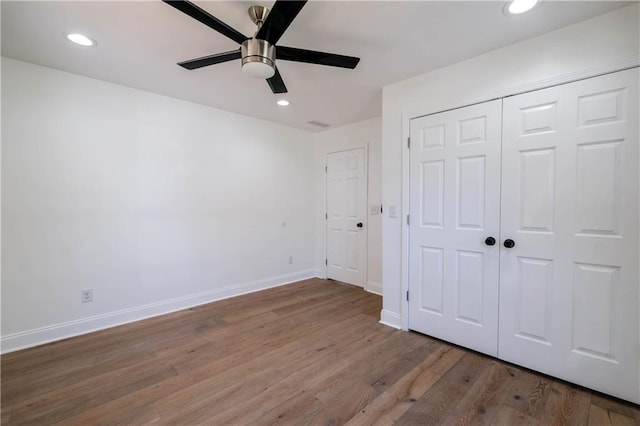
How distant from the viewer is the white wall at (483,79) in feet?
6.04

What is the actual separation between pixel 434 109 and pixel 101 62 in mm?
3074

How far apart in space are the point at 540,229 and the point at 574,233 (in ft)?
0.63

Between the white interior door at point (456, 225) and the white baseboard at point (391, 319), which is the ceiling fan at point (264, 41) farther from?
the white baseboard at point (391, 319)

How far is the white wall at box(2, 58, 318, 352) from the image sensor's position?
2504 millimetres

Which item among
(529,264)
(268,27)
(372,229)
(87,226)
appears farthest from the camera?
(372,229)

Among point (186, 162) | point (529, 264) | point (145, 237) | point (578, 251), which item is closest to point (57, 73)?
point (186, 162)

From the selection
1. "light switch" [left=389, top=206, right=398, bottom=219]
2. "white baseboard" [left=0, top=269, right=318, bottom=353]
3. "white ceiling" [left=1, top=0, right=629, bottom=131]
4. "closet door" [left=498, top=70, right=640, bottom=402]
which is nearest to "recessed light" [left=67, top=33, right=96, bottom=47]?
"white ceiling" [left=1, top=0, right=629, bottom=131]

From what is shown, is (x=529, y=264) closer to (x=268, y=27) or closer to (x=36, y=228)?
(x=268, y=27)

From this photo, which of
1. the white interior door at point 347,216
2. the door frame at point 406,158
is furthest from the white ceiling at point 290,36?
the white interior door at point 347,216

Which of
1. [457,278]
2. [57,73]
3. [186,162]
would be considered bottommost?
[457,278]

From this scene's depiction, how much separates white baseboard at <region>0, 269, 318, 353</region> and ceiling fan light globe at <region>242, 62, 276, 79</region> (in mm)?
2842

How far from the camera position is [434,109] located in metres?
2.63

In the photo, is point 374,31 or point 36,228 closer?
point 374,31

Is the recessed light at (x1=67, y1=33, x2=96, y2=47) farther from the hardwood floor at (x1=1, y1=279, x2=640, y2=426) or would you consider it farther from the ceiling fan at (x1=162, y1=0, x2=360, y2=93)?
the hardwood floor at (x1=1, y1=279, x2=640, y2=426)
